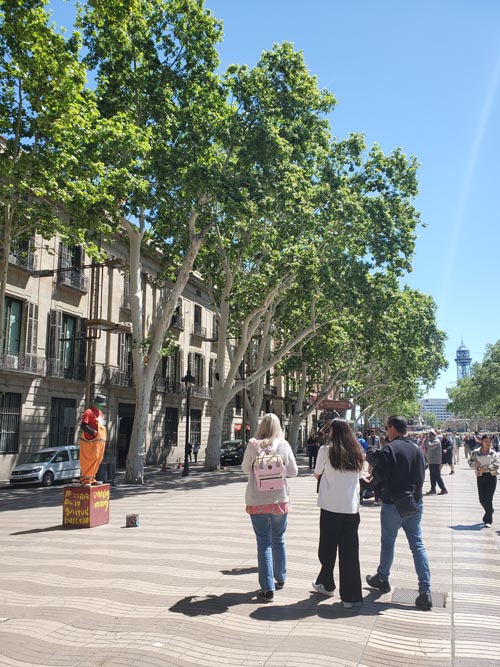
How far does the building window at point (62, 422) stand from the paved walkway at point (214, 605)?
16.3 m

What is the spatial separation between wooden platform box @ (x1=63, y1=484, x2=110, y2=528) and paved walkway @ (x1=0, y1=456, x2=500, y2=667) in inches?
12.9

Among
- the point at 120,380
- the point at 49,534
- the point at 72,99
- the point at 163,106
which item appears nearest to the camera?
the point at 49,534

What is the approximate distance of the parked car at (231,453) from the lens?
112 feet

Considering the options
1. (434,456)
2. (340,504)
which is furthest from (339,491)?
(434,456)

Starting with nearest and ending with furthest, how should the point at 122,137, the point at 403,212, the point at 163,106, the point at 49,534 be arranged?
the point at 49,534, the point at 122,137, the point at 163,106, the point at 403,212

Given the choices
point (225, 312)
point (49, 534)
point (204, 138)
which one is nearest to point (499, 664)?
point (49, 534)

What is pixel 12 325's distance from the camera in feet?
80.3

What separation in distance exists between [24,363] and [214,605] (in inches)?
803

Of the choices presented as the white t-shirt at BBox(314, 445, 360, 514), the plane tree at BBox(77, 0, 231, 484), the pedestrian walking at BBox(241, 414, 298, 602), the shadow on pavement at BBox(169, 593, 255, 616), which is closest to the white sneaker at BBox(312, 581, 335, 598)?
the pedestrian walking at BBox(241, 414, 298, 602)

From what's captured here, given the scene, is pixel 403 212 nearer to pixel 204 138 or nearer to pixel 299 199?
pixel 299 199

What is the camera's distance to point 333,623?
527 centimetres

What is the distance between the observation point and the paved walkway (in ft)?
15.0

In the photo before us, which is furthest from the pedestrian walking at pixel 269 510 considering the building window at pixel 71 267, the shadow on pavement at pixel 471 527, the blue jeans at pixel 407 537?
the building window at pixel 71 267

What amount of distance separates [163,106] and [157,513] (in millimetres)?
13074
